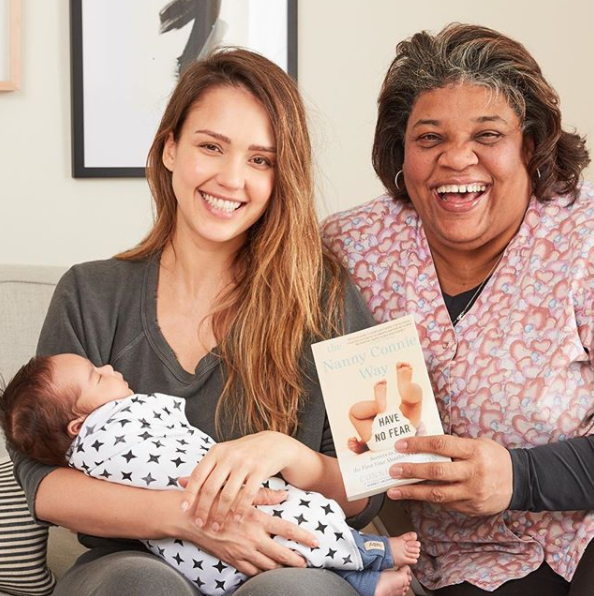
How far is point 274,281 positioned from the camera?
1.89 m

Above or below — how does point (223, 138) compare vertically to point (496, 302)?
above

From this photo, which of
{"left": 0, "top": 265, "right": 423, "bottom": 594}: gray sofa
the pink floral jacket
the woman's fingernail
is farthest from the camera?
{"left": 0, "top": 265, "right": 423, "bottom": 594}: gray sofa

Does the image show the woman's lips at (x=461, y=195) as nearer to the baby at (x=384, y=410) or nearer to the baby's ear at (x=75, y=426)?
the baby at (x=384, y=410)

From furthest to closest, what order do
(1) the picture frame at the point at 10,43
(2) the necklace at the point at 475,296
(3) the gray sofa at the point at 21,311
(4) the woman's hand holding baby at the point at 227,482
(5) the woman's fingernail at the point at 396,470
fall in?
(1) the picture frame at the point at 10,43 < (3) the gray sofa at the point at 21,311 < (2) the necklace at the point at 475,296 < (5) the woman's fingernail at the point at 396,470 < (4) the woman's hand holding baby at the point at 227,482

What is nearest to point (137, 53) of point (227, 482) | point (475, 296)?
point (475, 296)

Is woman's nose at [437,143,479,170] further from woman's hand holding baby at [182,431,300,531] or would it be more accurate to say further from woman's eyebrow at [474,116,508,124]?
woman's hand holding baby at [182,431,300,531]

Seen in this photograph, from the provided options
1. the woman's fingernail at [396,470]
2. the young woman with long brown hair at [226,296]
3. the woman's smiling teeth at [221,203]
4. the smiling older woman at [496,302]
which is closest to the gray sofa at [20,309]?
the young woman with long brown hair at [226,296]

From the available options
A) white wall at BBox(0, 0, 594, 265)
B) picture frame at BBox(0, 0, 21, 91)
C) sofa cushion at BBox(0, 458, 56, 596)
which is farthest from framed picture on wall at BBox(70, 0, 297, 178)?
sofa cushion at BBox(0, 458, 56, 596)

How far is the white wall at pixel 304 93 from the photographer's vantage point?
2.96 metres

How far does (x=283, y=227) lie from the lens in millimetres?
1884

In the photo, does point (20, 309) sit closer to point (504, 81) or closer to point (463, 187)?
point (463, 187)

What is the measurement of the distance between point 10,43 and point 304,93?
865 mm

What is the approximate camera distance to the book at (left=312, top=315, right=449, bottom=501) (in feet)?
5.41

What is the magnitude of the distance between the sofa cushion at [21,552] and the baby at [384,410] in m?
0.70
